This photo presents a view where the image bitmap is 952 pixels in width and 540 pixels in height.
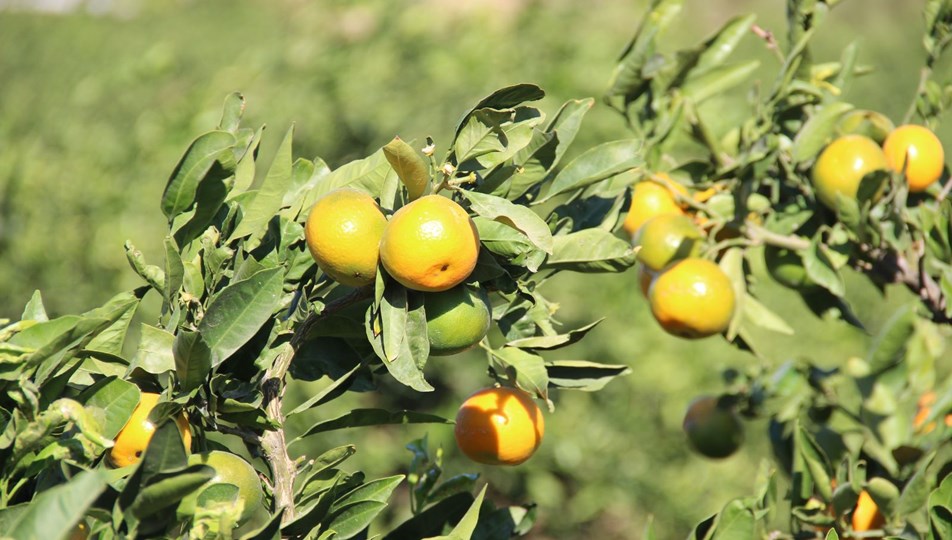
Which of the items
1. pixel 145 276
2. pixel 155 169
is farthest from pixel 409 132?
pixel 145 276

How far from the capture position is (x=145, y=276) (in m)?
0.76

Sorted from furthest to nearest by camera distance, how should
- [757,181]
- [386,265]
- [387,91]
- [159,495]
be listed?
[387,91] → [757,181] → [386,265] → [159,495]

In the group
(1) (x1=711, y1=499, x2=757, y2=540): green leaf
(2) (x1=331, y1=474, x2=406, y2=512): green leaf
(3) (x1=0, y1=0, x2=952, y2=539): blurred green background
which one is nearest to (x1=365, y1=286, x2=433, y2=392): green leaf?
(2) (x1=331, y1=474, x2=406, y2=512): green leaf

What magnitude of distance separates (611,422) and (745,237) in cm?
199

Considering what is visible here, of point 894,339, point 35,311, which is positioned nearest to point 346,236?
point 35,311

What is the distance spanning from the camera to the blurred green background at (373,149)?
2.98 metres

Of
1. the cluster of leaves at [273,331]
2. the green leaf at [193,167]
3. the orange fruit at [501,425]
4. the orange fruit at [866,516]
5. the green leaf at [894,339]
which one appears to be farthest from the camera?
the green leaf at [894,339]

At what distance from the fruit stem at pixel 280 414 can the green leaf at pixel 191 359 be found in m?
0.07

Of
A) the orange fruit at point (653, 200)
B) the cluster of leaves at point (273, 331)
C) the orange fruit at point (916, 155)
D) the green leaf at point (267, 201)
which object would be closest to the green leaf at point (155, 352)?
the cluster of leaves at point (273, 331)

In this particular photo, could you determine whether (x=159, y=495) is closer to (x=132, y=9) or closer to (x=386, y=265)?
(x=386, y=265)

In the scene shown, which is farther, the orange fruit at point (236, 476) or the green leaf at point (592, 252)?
the green leaf at point (592, 252)

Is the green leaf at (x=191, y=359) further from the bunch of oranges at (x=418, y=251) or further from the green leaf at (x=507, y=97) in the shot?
the green leaf at (x=507, y=97)

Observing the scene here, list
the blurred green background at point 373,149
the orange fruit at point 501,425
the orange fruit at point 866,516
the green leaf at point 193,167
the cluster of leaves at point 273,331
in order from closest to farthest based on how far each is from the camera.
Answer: the cluster of leaves at point 273,331, the green leaf at point 193,167, the orange fruit at point 501,425, the orange fruit at point 866,516, the blurred green background at point 373,149

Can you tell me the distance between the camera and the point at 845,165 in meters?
1.07
